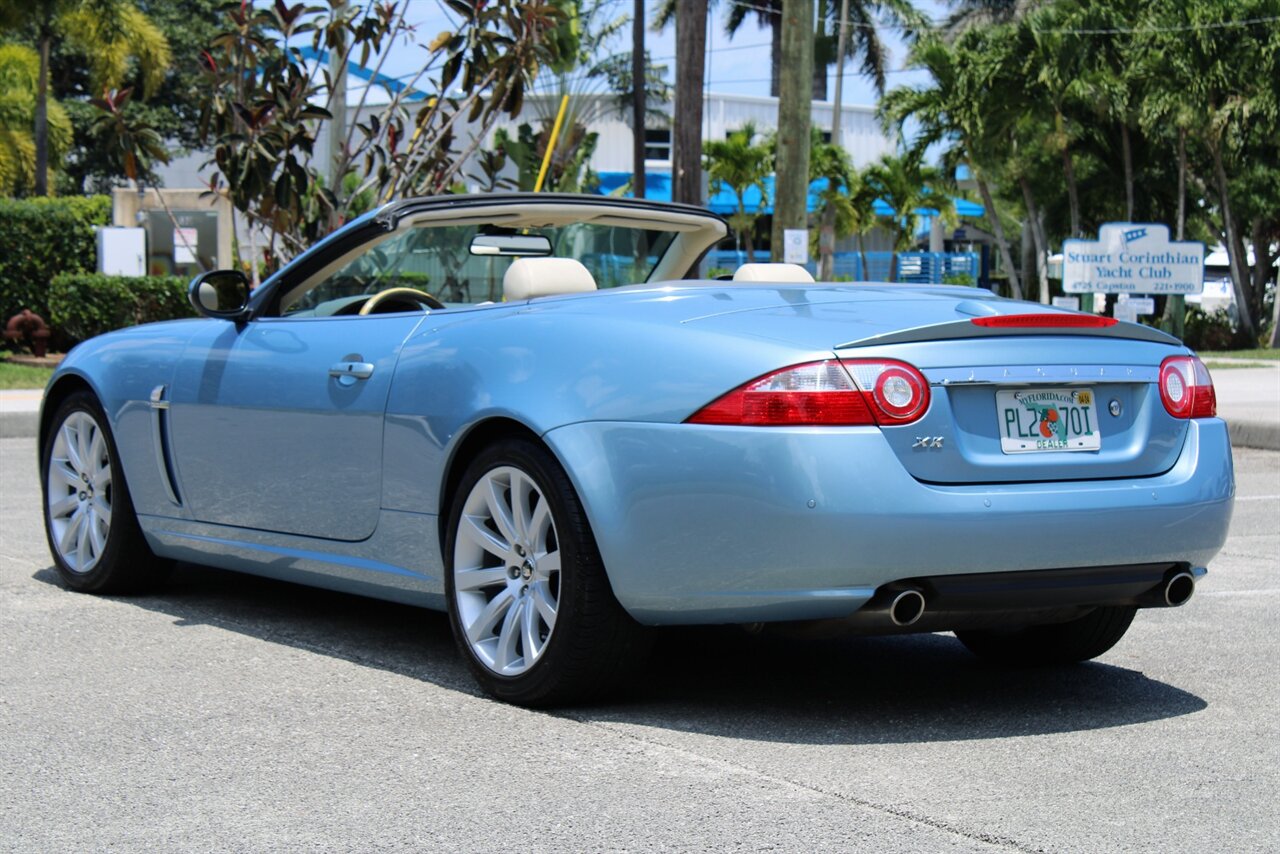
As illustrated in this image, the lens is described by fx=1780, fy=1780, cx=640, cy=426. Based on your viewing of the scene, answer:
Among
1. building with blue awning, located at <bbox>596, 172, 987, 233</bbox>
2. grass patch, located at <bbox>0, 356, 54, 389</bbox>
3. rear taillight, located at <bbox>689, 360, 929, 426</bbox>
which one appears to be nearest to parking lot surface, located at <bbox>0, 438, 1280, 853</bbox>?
rear taillight, located at <bbox>689, 360, 929, 426</bbox>

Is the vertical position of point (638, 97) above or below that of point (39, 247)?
above

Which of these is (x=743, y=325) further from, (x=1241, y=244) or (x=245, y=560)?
(x=1241, y=244)

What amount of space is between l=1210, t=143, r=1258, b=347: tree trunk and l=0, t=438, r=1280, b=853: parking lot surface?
2931 cm

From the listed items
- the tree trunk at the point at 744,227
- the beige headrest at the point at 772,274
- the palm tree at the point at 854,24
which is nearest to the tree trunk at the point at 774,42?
the palm tree at the point at 854,24

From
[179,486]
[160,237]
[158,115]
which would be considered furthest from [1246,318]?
[158,115]

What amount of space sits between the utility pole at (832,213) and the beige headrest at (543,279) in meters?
37.6

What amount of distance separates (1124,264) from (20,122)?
29193 mm

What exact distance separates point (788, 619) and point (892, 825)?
2.76 ft

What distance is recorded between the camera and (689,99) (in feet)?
68.5

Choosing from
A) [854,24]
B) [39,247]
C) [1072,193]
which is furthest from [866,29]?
[39,247]

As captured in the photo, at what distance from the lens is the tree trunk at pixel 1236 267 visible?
3384cm

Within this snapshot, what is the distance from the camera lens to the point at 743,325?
15.1 ft

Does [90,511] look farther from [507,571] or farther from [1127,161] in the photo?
[1127,161]

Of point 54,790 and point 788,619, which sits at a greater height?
point 788,619
